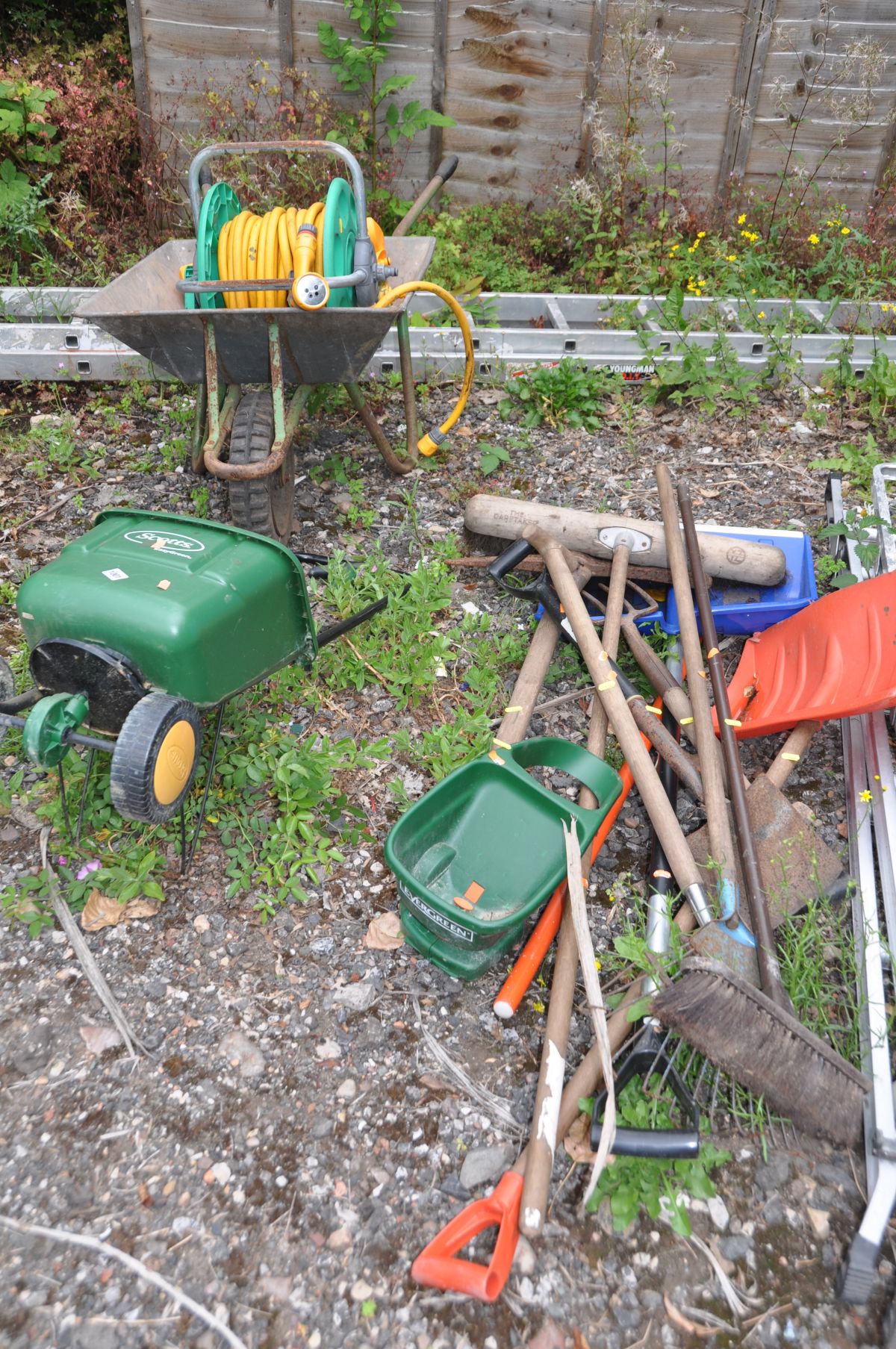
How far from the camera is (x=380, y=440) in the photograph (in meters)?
3.68

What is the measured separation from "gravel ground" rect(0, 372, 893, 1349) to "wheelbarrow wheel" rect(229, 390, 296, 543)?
1.23 metres

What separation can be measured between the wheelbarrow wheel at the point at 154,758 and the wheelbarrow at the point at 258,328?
106 cm

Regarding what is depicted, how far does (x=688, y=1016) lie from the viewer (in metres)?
1.82

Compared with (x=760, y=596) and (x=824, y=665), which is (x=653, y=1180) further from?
(x=760, y=596)

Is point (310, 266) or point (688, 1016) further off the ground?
point (310, 266)

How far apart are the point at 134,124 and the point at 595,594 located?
14.4 feet

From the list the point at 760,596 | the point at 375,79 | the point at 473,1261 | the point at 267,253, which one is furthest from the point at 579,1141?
the point at 375,79

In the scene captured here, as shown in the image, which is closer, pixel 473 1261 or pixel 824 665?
pixel 473 1261

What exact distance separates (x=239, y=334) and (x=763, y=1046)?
2663 mm

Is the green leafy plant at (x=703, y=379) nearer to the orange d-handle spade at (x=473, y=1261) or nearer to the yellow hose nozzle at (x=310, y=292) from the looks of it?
the yellow hose nozzle at (x=310, y=292)

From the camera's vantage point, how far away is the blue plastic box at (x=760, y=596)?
116 inches

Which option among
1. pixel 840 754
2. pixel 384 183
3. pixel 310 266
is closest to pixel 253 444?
pixel 310 266

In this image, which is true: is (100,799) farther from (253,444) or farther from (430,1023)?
(253,444)

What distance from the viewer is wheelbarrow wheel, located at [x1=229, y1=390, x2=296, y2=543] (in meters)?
3.11
